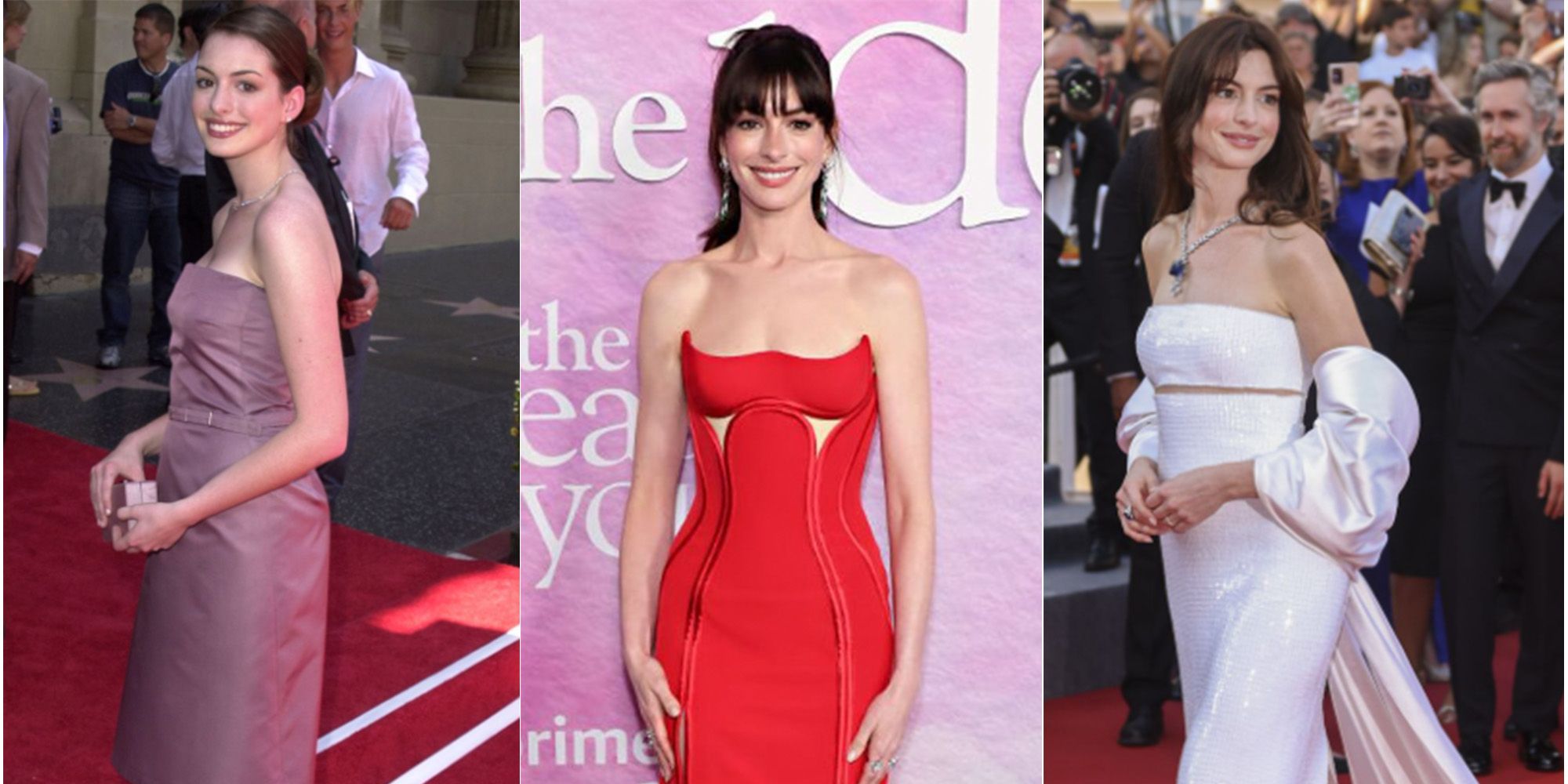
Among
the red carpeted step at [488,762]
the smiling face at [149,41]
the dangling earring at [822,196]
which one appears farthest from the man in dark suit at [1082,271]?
the smiling face at [149,41]

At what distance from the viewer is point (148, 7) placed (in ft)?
28.4

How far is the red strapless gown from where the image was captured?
8.20 feet

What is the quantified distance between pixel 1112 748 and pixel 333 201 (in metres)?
2.36

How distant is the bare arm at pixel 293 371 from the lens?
2613 millimetres

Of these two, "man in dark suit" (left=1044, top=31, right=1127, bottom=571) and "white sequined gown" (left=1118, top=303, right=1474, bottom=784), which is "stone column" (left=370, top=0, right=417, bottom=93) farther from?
"white sequined gown" (left=1118, top=303, right=1474, bottom=784)

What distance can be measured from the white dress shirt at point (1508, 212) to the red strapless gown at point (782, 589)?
300 cm

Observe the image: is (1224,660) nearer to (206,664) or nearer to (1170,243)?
(1170,243)

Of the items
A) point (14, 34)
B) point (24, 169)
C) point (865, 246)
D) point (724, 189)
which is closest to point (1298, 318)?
point (865, 246)

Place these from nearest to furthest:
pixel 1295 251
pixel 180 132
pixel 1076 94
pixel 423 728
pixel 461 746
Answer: pixel 1295 251 → pixel 461 746 → pixel 423 728 → pixel 1076 94 → pixel 180 132

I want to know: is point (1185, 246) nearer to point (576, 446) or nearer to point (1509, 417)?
point (576, 446)

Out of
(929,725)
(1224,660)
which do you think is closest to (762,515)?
(929,725)

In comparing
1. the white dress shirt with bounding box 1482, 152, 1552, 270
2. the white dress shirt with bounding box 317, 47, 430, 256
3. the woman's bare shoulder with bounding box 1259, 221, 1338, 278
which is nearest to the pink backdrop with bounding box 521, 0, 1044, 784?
the woman's bare shoulder with bounding box 1259, 221, 1338, 278

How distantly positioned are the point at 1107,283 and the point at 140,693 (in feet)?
9.09

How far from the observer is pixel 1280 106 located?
3.35m
